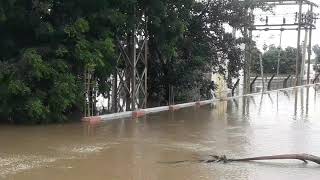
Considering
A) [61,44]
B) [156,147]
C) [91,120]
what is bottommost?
[156,147]

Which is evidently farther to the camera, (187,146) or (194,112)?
(194,112)

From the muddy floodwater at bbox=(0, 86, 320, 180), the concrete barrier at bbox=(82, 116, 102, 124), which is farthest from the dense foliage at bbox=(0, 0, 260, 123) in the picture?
the muddy floodwater at bbox=(0, 86, 320, 180)

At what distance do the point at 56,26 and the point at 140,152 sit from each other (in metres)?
6.62

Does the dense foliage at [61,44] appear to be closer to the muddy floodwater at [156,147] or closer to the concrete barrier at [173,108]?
the muddy floodwater at [156,147]

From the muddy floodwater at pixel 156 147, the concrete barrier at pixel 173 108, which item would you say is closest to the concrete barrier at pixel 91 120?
the muddy floodwater at pixel 156 147

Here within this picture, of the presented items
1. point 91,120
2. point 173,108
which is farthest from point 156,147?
point 173,108

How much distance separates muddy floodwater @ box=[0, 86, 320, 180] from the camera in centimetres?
856

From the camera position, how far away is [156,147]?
11359 mm

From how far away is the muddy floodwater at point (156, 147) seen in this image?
8562mm

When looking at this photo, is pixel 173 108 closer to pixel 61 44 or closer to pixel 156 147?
pixel 61 44

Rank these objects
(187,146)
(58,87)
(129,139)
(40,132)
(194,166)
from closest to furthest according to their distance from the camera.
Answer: (194,166), (187,146), (129,139), (40,132), (58,87)

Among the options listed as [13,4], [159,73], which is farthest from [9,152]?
[159,73]

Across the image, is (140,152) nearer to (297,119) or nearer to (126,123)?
(126,123)

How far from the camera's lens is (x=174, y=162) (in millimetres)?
9523
